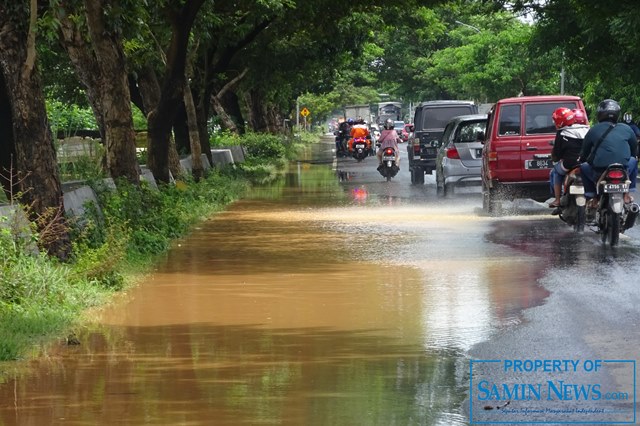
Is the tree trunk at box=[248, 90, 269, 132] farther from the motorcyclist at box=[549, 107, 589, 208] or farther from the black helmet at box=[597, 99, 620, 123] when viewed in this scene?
the black helmet at box=[597, 99, 620, 123]

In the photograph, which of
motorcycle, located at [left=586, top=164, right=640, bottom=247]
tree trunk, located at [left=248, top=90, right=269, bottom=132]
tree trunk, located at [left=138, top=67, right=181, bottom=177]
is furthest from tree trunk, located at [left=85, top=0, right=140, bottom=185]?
tree trunk, located at [left=248, top=90, right=269, bottom=132]

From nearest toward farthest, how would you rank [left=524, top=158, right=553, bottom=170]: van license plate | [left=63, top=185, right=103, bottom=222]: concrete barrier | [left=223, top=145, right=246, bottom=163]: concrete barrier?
[left=63, top=185, right=103, bottom=222]: concrete barrier < [left=524, top=158, right=553, bottom=170]: van license plate < [left=223, top=145, right=246, bottom=163]: concrete barrier

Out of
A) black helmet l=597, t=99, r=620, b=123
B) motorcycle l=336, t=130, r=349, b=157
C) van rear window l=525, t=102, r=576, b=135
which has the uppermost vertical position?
black helmet l=597, t=99, r=620, b=123

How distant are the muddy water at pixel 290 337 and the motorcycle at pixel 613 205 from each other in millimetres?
1259

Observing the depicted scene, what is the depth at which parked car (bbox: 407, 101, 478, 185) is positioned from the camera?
3284 cm

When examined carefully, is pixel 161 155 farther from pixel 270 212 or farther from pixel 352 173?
pixel 352 173

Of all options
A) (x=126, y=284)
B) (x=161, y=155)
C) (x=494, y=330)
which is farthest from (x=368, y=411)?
(x=161, y=155)

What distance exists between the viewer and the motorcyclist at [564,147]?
17062mm

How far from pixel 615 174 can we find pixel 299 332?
21.3 feet

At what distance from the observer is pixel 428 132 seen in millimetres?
33500

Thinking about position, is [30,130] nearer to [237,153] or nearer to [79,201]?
[79,201]

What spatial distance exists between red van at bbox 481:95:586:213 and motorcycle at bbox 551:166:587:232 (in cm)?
337

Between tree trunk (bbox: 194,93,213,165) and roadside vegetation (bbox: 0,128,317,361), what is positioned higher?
tree trunk (bbox: 194,93,213,165)

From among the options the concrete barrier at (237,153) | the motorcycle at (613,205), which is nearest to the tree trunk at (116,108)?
the motorcycle at (613,205)
